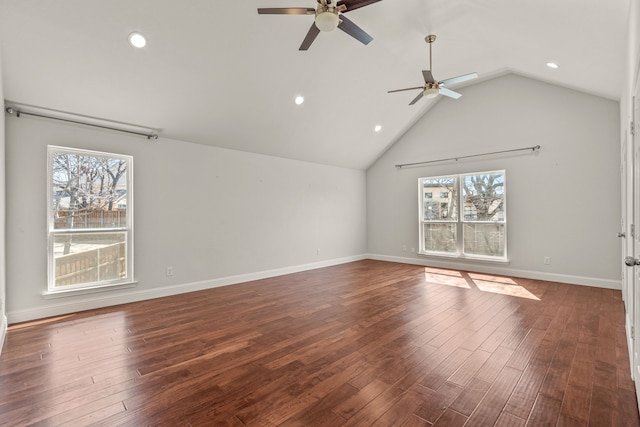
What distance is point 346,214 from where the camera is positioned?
7.51 metres

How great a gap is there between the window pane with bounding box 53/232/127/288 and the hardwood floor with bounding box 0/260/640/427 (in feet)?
1.57

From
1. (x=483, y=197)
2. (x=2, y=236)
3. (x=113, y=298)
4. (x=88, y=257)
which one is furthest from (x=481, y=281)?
(x=2, y=236)

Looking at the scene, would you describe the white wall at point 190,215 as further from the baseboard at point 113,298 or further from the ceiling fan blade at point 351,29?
the ceiling fan blade at point 351,29

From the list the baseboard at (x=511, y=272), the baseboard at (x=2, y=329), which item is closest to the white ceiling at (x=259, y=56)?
the baseboard at (x=2, y=329)

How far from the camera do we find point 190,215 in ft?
15.6

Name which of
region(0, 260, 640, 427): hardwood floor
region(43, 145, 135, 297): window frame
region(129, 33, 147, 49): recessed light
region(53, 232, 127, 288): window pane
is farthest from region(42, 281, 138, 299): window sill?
region(129, 33, 147, 49): recessed light

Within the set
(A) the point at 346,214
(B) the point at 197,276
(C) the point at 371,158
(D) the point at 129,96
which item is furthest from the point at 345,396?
(C) the point at 371,158

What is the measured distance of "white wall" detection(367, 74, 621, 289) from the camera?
4.69 meters

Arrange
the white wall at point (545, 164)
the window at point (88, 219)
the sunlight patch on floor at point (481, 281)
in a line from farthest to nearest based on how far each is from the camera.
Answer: the white wall at point (545, 164)
the sunlight patch on floor at point (481, 281)
the window at point (88, 219)

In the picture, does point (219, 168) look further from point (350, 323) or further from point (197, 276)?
point (350, 323)

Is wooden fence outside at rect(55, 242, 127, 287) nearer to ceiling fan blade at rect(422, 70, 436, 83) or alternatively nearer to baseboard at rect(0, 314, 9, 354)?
baseboard at rect(0, 314, 9, 354)

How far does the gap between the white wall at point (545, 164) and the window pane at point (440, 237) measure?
271 mm

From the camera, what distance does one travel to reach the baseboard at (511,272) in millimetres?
4715

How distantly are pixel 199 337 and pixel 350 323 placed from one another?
5.18 feet
